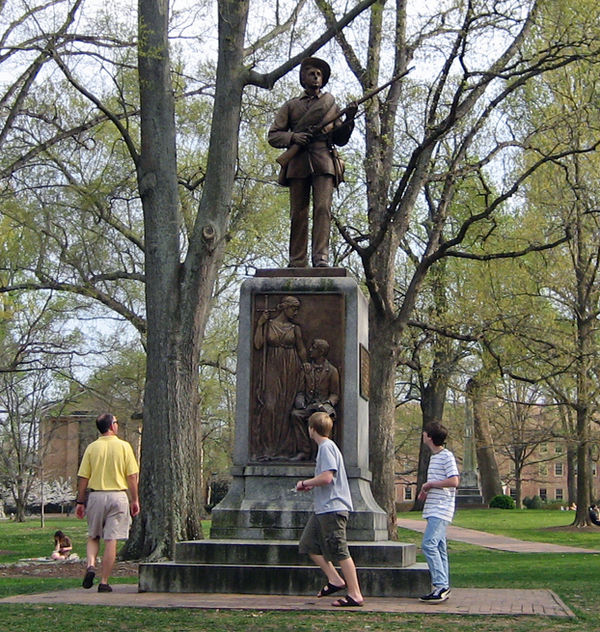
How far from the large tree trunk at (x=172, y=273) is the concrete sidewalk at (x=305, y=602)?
541cm

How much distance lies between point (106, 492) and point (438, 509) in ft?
10.6

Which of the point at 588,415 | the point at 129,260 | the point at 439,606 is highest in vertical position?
the point at 129,260

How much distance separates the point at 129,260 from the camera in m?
32.2

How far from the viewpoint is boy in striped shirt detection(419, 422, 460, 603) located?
9305mm

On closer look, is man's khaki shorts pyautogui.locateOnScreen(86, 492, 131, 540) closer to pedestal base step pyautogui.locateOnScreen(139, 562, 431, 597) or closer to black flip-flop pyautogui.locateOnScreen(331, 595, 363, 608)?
pedestal base step pyautogui.locateOnScreen(139, 562, 431, 597)

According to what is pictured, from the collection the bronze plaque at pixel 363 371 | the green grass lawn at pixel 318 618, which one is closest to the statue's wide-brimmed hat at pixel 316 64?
the bronze plaque at pixel 363 371

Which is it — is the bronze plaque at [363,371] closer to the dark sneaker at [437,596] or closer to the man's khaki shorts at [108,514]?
the dark sneaker at [437,596]

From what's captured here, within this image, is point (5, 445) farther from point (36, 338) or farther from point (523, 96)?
point (523, 96)

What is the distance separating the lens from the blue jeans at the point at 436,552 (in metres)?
9.30

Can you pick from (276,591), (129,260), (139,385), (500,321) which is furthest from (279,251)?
(276,591)

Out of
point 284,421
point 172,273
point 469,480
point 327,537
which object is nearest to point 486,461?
point 469,480

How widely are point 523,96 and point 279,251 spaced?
407 inches

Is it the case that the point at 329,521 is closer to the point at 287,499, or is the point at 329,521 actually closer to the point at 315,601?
the point at 315,601

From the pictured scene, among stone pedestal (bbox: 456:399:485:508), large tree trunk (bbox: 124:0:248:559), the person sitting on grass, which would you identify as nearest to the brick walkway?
large tree trunk (bbox: 124:0:248:559)
